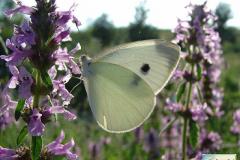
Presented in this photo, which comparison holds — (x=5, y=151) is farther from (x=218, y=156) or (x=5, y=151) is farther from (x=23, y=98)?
(x=218, y=156)

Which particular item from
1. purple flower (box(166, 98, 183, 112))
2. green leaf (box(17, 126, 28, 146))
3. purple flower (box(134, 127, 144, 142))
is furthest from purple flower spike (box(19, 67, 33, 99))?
purple flower (box(134, 127, 144, 142))

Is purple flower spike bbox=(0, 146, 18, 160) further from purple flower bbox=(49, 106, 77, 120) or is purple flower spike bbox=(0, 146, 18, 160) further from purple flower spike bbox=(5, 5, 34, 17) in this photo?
purple flower spike bbox=(5, 5, 34, 17)

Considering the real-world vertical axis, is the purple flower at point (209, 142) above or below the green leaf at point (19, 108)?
below

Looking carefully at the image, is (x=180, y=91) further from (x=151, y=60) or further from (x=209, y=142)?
(x=209, y=142)

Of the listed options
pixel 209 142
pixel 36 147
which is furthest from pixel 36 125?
pixel 209 142

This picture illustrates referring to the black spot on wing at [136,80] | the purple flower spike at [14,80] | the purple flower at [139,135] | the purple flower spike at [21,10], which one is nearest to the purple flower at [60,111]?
the purple flower spike at [14,80]

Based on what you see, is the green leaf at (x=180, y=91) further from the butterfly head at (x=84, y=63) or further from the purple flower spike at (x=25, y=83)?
the purple flower spike at (x=25, y=83)

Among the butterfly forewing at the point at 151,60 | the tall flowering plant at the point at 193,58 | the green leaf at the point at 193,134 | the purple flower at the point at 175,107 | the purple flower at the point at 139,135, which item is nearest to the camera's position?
the butterfly forewing at the point at 151,60
